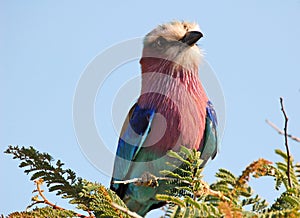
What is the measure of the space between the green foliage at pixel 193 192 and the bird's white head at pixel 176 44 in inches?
108

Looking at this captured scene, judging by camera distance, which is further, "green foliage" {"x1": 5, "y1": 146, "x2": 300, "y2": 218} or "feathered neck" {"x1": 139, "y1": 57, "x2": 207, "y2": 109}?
"feathered neck" {"x1": 139, "y1": 57, "x2": 207, "y2": 109}

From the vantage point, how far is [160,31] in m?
6.89

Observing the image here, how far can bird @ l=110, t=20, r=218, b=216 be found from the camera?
582cm

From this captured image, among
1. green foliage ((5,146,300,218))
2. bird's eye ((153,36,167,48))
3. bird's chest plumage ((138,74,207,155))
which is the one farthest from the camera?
bird's eye ((153,36,167,48))

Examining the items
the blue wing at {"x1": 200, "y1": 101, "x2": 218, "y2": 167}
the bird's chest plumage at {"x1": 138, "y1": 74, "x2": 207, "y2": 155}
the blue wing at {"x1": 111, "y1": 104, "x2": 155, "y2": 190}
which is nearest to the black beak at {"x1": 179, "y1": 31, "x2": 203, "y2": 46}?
the bird's chest plumage at {"x1": 138, "y1": 74, "x2": 207, "y2": 155}

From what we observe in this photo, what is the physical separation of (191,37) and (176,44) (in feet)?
0.69

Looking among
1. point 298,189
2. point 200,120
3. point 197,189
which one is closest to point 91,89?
point 200,120

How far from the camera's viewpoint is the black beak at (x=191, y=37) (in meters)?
6.60

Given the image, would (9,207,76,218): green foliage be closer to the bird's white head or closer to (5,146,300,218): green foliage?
(5,146,300,218): green foliage

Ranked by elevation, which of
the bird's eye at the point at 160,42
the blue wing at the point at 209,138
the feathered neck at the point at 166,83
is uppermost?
the bird's eye at the point at 160,42

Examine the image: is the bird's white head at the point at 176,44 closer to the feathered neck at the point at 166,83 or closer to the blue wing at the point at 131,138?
the feathered neck at the point at 166,83

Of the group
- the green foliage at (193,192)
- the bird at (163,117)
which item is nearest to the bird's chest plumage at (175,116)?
the bird at (163,117)

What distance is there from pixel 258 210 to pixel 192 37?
4111 millimetres

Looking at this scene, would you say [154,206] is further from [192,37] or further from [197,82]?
[192,37]
